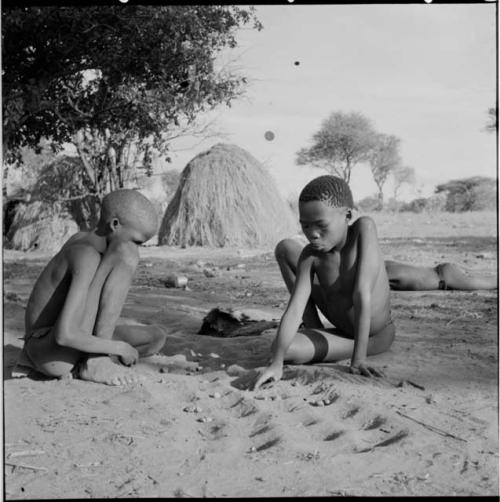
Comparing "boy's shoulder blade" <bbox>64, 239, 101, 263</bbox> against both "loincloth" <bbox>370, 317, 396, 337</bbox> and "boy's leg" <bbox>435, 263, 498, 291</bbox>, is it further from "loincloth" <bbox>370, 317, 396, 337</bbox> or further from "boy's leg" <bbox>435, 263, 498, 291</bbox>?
"boy's leg" <bbox>435, 263, 498, 291</bbox>

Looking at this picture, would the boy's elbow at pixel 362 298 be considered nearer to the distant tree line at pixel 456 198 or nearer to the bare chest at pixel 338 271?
the bare chest at pixel 338 271

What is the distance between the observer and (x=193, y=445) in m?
2.87

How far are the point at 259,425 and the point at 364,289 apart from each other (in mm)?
1064

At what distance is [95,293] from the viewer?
12.0ft

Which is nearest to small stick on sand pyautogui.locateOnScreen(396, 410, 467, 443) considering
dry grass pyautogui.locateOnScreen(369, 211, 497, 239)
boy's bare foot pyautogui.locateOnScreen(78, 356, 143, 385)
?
boy's bare foot pyautogui.locateOnScreen(78, 356, 143, 385)

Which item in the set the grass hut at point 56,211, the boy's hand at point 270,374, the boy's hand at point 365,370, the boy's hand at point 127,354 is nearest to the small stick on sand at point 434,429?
the boy's hand at point 365,370

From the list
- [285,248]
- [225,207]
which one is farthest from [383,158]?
[285,248]

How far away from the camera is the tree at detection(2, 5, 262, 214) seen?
7254 mm

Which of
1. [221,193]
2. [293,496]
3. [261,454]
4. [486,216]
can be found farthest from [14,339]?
[486,216]

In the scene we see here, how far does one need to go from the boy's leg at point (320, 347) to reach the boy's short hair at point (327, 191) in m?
0.81

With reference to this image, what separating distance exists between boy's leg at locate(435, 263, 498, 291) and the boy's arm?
14.1 ft

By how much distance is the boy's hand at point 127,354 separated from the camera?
3.79m

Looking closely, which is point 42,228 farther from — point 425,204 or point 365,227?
point 425,204

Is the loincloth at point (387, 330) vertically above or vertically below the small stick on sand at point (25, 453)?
above
